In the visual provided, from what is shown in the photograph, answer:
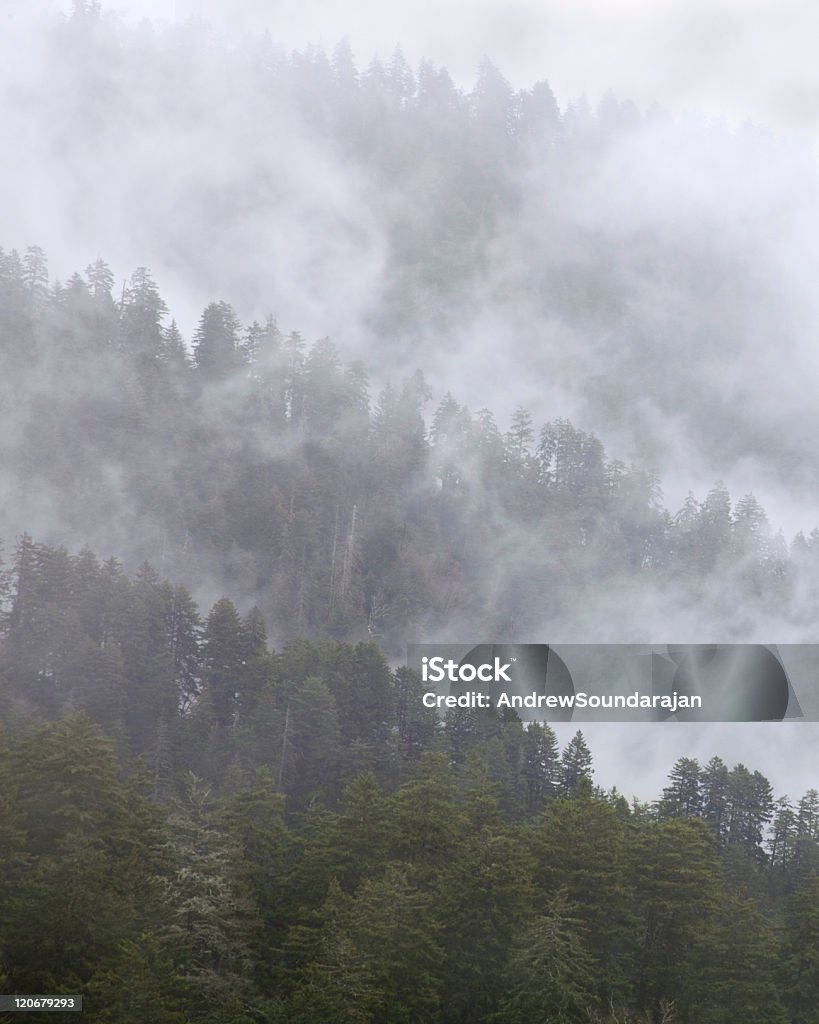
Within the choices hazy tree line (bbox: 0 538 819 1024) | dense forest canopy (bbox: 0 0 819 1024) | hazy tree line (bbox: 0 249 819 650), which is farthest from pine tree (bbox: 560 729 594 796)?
hazy tree line (bbox: 0 249 819 650)

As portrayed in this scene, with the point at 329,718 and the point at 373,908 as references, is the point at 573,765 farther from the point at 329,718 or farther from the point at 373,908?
the point at 373,908

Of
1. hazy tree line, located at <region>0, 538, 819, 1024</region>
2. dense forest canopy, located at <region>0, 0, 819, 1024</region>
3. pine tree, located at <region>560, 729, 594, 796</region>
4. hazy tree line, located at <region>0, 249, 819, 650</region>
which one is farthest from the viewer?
hazy tree line, located at <region>0, 249, 819, 650</region>

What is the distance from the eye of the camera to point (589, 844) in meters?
47.9

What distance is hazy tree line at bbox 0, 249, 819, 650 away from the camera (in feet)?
406

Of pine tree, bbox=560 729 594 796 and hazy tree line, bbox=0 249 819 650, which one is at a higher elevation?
hazy tree line, bbox=0 249 819 650

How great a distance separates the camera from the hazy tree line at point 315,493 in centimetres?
12381

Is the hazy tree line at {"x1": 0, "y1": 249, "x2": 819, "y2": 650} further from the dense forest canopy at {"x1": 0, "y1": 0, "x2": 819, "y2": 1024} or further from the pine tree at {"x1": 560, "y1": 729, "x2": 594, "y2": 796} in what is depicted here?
the pine tree at {"x1": 560, "y1": 729, "x2": 594, "y2": 796}

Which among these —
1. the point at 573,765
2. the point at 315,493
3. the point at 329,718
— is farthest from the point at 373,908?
the point at 315,493

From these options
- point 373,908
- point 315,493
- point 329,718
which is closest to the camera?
point 373,908

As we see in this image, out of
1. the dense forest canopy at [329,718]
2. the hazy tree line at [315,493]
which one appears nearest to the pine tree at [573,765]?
the dense forest canopy at [329,718]

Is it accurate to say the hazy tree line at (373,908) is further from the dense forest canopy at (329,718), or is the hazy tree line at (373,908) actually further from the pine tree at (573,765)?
the pine tree at (573,765)

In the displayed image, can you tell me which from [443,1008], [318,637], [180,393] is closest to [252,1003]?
[443,1008]

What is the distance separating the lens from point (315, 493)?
13062 cm

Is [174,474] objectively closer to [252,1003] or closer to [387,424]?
[387,424]
